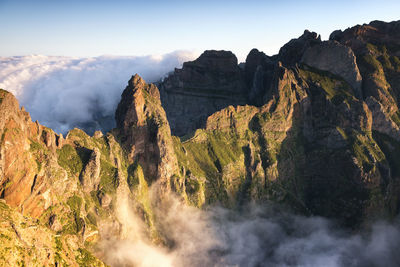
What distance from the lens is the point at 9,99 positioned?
12912 cm

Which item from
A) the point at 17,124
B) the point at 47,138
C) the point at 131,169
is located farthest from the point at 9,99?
the point at 131,169

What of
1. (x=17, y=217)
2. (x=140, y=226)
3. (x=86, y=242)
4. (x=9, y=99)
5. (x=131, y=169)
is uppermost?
(x=9, y=99)

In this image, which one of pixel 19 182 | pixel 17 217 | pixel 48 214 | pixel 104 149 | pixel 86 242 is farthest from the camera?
pixel 104 149

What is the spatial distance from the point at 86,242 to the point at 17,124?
5744 centimetres

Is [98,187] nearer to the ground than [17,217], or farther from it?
nearer to the ground

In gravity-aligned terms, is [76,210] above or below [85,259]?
below

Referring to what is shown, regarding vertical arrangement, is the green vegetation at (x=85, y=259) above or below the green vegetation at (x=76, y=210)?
above

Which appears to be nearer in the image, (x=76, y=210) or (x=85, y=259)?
(x=85, y=259)

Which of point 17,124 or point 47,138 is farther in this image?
point 47,138

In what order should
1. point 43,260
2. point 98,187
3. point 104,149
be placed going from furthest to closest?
point 104,149
point 98,187
point 43,260

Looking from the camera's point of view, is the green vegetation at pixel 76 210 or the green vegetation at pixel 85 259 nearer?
the green vegetation at pixel 85 259

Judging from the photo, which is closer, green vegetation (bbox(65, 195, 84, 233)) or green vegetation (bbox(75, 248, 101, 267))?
green vegetation (bbox(75, 248, 101, 267))

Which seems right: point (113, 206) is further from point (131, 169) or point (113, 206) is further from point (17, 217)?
point (17, 217)

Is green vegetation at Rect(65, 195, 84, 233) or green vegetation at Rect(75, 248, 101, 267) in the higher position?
green vegetation at Rect(75, 248, 101, 267)
